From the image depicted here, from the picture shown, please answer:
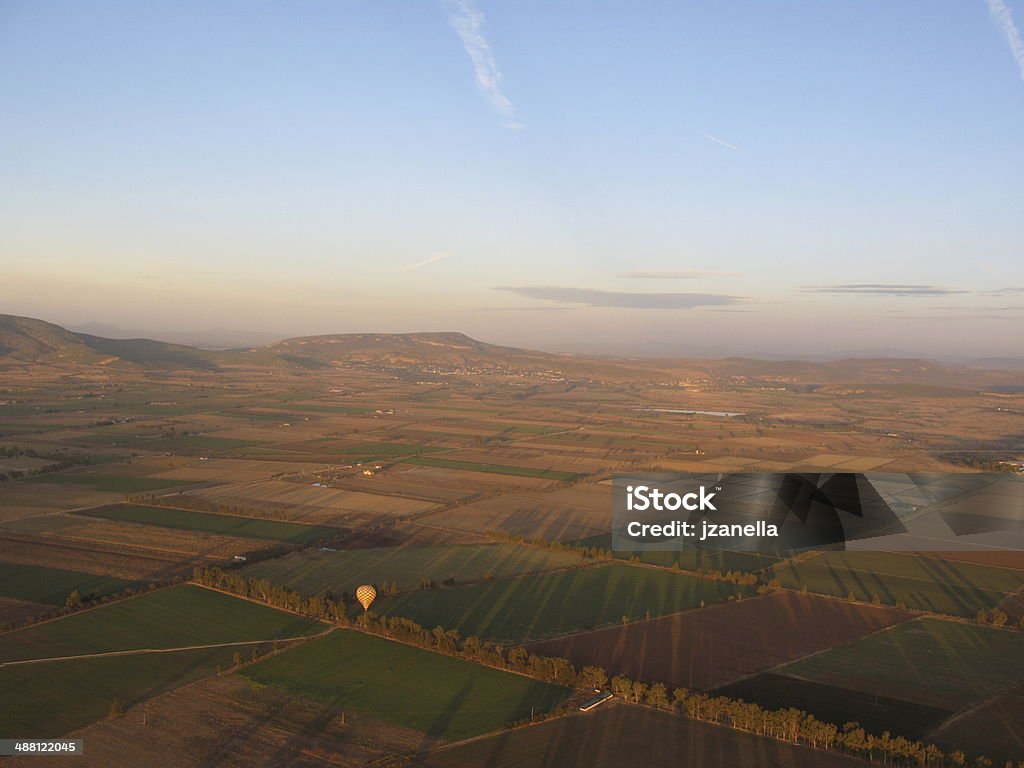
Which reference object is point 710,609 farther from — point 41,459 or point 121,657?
point 41,459

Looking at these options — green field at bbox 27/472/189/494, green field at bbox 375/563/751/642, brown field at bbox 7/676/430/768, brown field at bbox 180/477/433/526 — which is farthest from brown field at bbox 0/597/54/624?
green field at bbox 27/472/189/494

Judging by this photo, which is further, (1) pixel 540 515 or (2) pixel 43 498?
(2) pixel 43 498

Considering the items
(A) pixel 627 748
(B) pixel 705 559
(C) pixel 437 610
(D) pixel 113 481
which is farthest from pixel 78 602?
(D) pixel 113 481

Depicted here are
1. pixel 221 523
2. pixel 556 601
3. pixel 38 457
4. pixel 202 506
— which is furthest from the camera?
pixel 38 457

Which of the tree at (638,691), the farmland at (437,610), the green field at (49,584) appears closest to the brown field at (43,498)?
the farmland at (437,610)

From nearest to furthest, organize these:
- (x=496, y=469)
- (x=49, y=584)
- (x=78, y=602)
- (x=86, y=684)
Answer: (x=86, y=684) → (x=78, y=602) → (x=49, y=584) → (x=496, y=469)

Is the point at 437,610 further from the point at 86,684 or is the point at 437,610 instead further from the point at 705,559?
the point at 705,559
